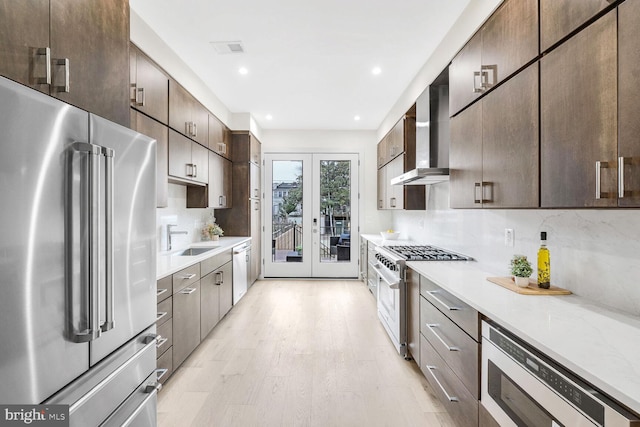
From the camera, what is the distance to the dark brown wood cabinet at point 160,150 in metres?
2.56

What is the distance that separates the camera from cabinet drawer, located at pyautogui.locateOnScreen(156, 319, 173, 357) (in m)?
2.24

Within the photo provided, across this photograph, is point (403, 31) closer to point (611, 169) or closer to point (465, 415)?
point (611, 169)

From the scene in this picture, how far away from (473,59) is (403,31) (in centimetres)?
89

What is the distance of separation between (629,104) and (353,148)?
5100 mm

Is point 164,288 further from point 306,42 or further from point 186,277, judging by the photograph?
point 306,42

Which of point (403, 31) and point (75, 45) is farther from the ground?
point (403, 31)

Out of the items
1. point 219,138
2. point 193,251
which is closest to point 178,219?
point 193,251

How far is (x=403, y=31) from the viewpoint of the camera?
2746 mm

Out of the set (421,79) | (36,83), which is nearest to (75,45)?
(36,83)

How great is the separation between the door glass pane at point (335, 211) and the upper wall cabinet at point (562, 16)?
4610 mm

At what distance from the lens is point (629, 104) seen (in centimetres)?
103

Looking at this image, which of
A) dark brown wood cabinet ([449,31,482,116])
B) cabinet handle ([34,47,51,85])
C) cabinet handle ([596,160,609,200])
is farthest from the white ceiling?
cabinet handle ([596,160,609,200])

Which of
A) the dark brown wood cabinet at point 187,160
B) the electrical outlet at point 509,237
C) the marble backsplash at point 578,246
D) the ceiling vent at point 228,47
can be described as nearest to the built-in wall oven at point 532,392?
the marble backsplash at point 578,246

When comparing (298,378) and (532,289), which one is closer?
(532,289)
